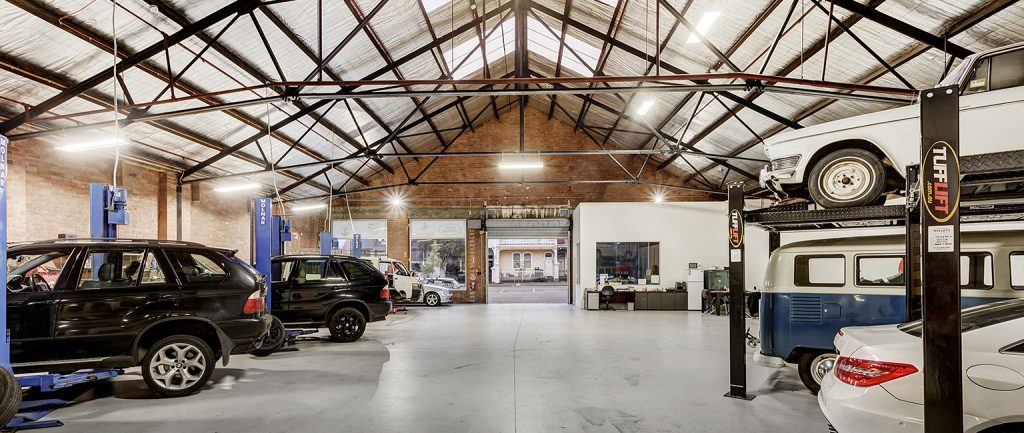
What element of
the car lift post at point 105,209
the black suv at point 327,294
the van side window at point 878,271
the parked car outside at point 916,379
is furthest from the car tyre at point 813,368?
the car lift post at point 105,209

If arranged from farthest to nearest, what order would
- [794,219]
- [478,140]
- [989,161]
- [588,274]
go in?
[478,140] → [588,274] → [794,219] → [989,161]

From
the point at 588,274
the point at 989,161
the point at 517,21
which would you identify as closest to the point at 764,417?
the point at 989,161

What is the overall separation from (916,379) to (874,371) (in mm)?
188

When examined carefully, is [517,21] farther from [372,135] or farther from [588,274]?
[588,274]

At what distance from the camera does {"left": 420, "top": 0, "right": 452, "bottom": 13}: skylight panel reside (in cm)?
935

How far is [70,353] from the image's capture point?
15.0 ft

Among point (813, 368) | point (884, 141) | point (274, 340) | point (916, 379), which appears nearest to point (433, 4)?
point (274, 340)

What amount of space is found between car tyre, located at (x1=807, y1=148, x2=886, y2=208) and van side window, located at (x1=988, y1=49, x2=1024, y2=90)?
0.91 meters

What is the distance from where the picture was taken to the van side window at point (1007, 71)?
377 centimetres

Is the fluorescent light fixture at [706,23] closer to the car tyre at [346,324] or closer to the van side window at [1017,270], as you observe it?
the van side window at [1017,270]

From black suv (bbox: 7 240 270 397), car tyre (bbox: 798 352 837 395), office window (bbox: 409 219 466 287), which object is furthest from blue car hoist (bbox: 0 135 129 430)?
office window (bbox: 409 219 466 287)

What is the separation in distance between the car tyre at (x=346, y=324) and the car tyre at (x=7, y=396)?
4.82 m

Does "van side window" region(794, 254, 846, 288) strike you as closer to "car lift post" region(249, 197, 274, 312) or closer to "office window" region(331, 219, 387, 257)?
"car lift post" region(249, 197, 274, 312)

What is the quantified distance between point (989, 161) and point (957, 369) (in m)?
1.83
